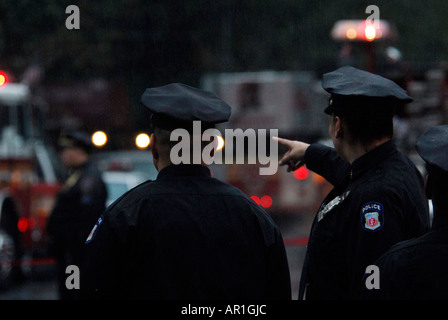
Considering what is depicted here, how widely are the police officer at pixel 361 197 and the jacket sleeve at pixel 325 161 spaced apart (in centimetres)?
32

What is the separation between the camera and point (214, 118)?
9.78 feet

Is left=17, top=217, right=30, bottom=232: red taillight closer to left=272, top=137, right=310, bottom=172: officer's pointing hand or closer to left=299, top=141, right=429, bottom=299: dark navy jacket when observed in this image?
left=272, top=137, right=310, bottom=172: officer's pointing hand

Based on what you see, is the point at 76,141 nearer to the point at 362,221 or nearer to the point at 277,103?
the point at 362,221

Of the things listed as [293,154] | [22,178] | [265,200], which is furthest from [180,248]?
[265,200]

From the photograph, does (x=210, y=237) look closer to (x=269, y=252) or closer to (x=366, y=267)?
(x=269, y=252)

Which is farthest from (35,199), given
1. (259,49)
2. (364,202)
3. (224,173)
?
(259,49)

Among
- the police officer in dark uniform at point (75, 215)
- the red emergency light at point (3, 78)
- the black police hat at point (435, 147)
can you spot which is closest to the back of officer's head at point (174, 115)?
the black police hat at point (435, 147)

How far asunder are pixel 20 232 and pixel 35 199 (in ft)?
2.10

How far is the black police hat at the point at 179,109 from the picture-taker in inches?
116

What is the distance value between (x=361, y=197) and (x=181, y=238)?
2.48ft

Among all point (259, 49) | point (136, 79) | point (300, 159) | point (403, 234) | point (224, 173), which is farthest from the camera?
point (259, 49)

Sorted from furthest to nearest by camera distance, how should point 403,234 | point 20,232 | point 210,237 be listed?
point 20,232, point 403,234, point 210,237
